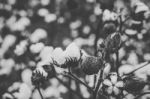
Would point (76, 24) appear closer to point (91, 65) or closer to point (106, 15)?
point (106, 15)

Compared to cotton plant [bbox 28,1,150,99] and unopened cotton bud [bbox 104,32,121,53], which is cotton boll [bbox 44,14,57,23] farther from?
unopened cotton bud [bbox 104,32,121,53]

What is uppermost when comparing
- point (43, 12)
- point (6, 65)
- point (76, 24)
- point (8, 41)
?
point (43, 12)

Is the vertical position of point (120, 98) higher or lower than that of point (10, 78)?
lower

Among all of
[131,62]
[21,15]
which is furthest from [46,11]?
[131,62]

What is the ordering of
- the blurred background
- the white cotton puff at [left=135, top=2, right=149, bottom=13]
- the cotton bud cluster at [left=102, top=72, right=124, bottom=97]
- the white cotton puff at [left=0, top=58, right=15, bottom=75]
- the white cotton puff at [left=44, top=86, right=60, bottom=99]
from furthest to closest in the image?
1. the white cotton puff at [left=0, top=58, right=15, bottom=75]
2. the blurred background
3. the white cotton puff at [left=44, top=86, right=60, bottom=99]
4. the white cotton puff at [left=135, top=2, right=149, bottom=13]
5. the cotton bud cluster at [left=102, top=72, right=124, bottom=97]

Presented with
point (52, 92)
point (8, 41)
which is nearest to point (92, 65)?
point (52, 92)

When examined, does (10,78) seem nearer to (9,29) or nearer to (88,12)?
(9,29)

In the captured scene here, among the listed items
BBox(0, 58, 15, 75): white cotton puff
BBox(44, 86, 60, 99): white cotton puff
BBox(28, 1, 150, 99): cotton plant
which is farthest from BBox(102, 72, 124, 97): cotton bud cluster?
BBox(0, 58, 15, 75): white cotton puff

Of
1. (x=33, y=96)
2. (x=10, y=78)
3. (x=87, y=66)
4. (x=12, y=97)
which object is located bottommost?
(x=87, y=66)
